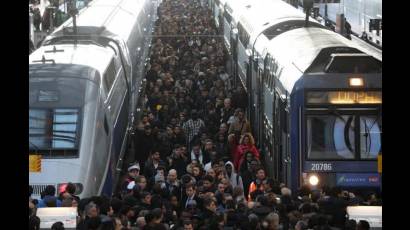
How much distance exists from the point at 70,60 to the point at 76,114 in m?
2.18

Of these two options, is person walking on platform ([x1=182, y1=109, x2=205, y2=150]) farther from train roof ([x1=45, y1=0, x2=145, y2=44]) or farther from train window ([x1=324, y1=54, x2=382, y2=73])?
train window ([x1=324, y1=54, x2=382, y2=73])

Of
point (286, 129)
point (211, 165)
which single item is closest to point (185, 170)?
point (211, 165)

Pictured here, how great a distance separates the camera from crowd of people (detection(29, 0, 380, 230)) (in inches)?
480

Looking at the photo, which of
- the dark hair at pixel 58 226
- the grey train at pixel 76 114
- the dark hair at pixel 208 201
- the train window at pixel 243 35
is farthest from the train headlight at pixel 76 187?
the train window at pixel 243 35

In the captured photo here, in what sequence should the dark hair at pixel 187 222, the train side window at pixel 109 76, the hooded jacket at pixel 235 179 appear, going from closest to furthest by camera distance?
the dark hair at pixel 187 222
the hooded jacket at pixel 235 179
the train side window at pixel 109 76

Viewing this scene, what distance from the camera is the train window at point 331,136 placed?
16.3m

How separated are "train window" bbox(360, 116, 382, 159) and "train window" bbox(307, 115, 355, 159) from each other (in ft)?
0.41

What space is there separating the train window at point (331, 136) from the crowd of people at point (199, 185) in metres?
0.79

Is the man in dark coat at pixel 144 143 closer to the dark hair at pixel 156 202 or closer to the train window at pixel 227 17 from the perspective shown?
the dark hair at pixel 156 202
